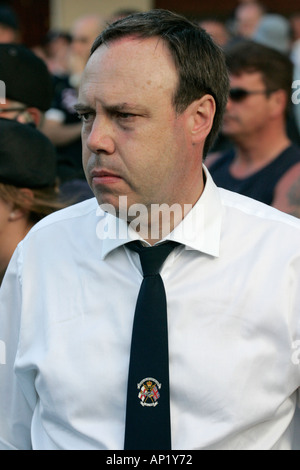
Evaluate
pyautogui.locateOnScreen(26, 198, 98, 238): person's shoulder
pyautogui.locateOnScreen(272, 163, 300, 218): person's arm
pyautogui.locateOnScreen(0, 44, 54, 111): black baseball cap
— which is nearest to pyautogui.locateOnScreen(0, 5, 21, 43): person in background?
pyautogui.locateOnScreen(0, 44, 54, 111): black baseball cap

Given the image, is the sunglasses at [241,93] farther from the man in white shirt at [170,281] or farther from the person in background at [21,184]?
the man in white shirt at [170,281]

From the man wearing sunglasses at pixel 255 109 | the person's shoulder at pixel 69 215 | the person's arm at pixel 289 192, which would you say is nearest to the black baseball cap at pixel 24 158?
the person's shoulder at pixel 69 215

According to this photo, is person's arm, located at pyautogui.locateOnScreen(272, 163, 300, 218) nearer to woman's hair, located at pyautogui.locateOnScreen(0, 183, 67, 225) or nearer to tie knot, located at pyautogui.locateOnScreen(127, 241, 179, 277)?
woman's hair, located at pyautogui.locateOnScreen(0, 183, 67, 225)

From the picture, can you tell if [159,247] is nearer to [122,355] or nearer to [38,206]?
[122,355]

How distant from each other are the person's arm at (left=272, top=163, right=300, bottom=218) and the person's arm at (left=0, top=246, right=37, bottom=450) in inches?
58.3

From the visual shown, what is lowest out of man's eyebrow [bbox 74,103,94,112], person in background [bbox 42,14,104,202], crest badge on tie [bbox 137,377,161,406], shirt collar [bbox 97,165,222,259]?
person in background [bbox 42,14,104,202]

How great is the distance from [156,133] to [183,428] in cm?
79

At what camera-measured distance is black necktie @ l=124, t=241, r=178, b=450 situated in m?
1.93

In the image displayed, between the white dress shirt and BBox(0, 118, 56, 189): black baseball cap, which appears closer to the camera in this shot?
the white dress shirt

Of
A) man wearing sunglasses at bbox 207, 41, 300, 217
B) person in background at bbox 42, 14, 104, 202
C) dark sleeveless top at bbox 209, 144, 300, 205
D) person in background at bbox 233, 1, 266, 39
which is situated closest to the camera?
person in background at bbox 42, 14, 104, 202

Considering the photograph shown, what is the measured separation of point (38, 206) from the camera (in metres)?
2.93

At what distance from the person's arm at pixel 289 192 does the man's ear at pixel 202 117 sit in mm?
1227

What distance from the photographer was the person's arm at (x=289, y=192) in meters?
3.46

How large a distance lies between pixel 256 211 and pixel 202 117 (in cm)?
31
